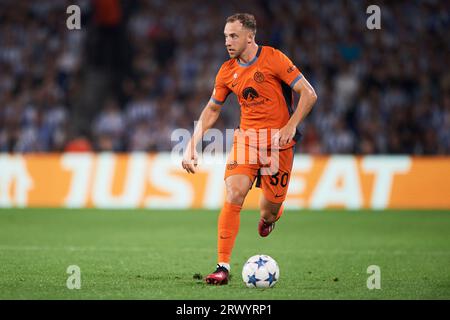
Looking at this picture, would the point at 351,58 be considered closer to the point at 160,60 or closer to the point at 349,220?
the point at 160,60

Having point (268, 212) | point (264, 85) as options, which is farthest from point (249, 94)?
point (268, 212)

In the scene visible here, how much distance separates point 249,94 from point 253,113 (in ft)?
0.60

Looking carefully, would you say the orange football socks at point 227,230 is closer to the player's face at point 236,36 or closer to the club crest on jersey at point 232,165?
the club crest on jersey at point 232,165

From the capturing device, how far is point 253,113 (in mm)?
8023

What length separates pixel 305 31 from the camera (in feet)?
72.8

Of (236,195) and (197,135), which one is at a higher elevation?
(197,135)

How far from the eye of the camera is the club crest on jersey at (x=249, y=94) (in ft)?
26.1

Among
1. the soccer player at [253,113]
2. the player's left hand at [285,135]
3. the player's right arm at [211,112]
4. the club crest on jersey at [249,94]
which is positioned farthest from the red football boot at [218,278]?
the club crest on jersey at [249,94]

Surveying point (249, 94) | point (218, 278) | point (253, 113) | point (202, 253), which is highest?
point (249, 94)

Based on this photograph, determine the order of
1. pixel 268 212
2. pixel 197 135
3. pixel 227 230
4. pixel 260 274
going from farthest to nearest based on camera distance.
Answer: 1. pixel 268 212
2. pixel 197 135
3. pixel 227 230
4. pixel 260 274

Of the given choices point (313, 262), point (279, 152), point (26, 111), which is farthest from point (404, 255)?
point (26, 111)

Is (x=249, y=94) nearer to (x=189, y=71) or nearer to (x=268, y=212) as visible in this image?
(x=268, y=212)

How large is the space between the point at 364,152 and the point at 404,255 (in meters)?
8.82
